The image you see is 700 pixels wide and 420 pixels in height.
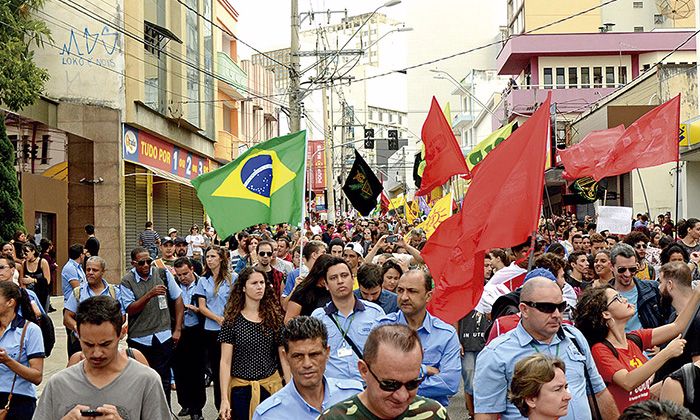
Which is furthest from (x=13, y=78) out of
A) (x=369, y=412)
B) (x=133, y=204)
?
(x=369, y=412)

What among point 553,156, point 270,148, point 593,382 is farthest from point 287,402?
point 553,156

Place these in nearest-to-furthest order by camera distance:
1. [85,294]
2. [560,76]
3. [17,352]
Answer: [17,352] → [85,294] → [560,76]

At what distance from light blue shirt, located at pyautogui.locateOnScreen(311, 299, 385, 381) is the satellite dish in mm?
55657

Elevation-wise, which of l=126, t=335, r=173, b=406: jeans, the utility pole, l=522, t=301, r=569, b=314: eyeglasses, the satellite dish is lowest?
l=126, t=335, r=173, b=406: jeans

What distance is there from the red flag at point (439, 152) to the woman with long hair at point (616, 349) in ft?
22.6

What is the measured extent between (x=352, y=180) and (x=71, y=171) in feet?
32.1

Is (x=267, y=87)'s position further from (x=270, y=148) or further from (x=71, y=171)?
(x=270, y=148)

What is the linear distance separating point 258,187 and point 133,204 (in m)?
19.2

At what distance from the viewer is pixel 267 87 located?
211 ft

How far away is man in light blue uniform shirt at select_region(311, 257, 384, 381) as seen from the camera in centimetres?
663

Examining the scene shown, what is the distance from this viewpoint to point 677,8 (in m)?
59.5

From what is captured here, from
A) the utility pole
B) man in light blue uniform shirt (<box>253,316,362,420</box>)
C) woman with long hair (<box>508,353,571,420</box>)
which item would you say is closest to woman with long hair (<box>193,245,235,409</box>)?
man in light blue uniform shirt (<box>253,316,362,420</box>)

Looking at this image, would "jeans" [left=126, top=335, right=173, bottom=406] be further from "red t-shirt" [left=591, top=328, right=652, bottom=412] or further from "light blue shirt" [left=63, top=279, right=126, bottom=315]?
"red t-shirt" [left=591, top=328, right=652, bottom=412]

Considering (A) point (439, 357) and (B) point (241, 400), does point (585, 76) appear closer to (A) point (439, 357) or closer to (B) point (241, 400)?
(B) point (241, 400)
